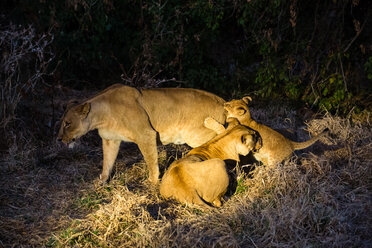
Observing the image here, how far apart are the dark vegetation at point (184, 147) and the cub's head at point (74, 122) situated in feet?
2.39

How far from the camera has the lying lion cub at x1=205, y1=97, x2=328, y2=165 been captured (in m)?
4.97

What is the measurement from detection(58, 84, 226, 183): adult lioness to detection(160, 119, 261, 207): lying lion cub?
0.55 metres

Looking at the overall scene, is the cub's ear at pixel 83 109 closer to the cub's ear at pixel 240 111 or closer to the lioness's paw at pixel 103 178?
the lioness's paw at pixel 103 178

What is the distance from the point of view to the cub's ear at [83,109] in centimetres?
465

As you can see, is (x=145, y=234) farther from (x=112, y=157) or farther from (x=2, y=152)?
(x=2, y=152)

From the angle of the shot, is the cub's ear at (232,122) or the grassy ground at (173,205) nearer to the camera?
the grassy ground at (173,205)

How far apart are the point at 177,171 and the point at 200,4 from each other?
4.43 meters

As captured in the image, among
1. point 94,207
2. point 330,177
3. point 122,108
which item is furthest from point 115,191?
point 330,177

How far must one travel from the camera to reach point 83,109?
466 cm

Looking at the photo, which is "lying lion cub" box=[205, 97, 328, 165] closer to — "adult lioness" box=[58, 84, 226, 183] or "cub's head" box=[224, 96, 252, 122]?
"cub's head" box=[224, 96, 252, 122]

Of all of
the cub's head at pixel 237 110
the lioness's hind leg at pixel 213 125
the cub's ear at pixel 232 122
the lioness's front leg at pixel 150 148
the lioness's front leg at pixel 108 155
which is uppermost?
the cub's head at pixel 237 110

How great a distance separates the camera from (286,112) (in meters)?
7.58

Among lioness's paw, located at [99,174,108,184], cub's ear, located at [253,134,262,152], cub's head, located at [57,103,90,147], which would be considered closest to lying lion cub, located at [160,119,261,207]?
cub's ear, located at [253,134,262,152]

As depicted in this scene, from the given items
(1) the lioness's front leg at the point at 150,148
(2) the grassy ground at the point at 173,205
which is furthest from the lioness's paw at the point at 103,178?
(1) the lioness's front leg at the point at 150,148
